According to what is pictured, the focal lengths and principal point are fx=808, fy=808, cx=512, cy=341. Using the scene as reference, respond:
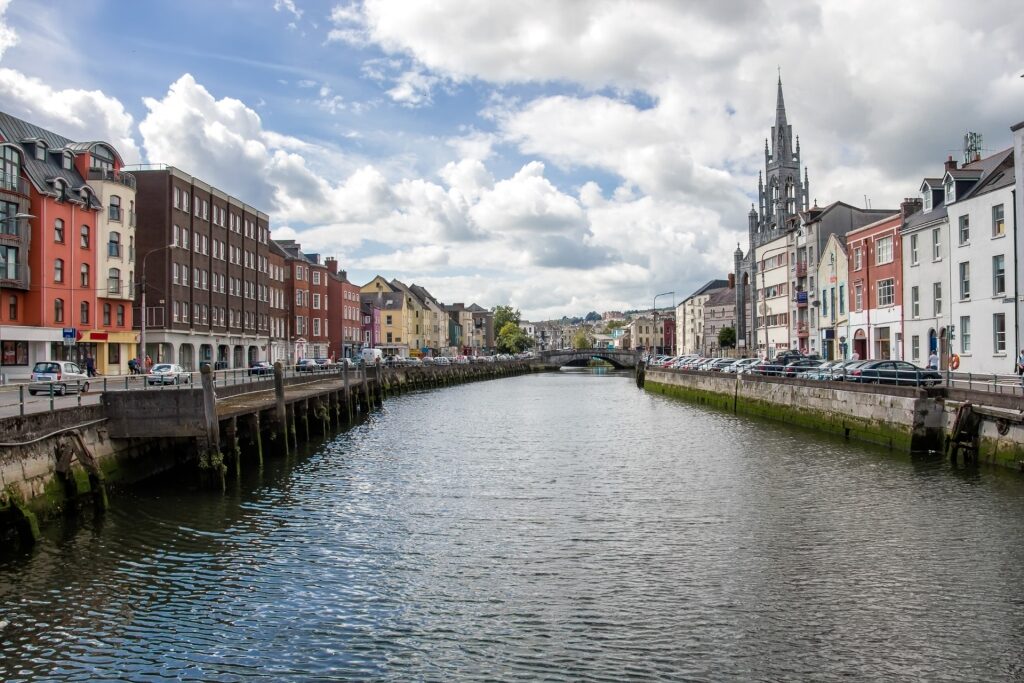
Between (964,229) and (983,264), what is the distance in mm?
3317

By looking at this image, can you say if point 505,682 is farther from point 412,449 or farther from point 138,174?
point 138,174

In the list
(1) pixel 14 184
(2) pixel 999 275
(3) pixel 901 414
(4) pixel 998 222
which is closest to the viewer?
(3) pixel 901 414

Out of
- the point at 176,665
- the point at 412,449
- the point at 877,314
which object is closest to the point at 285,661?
the point at 176,665

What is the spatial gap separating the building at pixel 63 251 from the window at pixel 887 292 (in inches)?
2023

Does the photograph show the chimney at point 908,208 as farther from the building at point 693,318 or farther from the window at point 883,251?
the building at point 693,318

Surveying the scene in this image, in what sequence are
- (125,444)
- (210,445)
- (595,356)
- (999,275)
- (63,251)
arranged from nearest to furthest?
(125,444) → (210,445) → (999,275) → (63,251) → (595,356)

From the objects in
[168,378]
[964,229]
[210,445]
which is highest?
[964,229]

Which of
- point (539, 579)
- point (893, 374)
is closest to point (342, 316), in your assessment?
point (893, 374)

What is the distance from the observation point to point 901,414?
30.5 metres

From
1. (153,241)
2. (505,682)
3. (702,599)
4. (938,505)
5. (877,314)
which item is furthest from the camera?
(153,241)

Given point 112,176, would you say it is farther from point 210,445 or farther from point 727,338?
point 727,338

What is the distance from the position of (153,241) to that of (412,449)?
36.0 m

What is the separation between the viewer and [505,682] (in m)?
10.9

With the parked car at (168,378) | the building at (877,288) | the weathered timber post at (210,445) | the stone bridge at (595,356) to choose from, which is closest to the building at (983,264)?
the building at (877,288)
